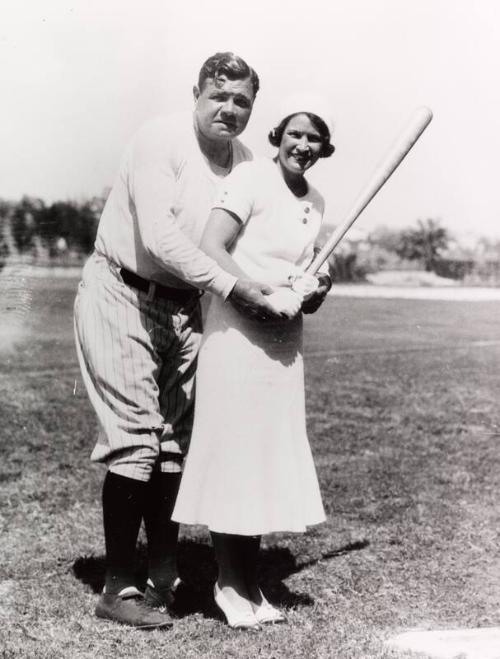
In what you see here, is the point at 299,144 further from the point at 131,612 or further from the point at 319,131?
the point at 131,612

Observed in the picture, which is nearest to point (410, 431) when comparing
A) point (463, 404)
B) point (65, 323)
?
point (463, 404)

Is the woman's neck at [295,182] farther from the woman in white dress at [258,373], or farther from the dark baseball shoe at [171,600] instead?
the dark baseball shoe at [171,600]

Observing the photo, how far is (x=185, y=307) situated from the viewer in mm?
3467

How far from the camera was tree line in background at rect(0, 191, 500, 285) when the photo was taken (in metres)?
15.2

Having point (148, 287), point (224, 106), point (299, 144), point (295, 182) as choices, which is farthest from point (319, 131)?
point (148, 287)

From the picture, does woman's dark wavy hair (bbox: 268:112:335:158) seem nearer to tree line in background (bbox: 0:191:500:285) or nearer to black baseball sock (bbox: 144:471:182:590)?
black baseball sock (bbox: 144:471:182:590)

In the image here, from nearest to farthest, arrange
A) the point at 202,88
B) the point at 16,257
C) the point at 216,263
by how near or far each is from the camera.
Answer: the point at 216,263 < the point at 202,88 < the point at 16,257

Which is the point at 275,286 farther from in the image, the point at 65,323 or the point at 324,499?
the point at 65,323

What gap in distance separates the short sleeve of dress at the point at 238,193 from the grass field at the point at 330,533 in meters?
1.49

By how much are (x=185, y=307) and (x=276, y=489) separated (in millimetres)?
772

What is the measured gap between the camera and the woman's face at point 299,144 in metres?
3.14

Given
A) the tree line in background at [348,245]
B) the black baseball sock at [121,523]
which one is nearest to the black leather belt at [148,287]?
the black baseball sock at [121,523]

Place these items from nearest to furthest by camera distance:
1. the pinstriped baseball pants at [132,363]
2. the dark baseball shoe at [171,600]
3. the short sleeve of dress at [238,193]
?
the short sleeve of dress at [238,193]
the pinstriped baseball pants at [132,363]
the dark baseball shoe at [171,600]

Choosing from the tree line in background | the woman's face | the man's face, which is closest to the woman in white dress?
the woman's face
